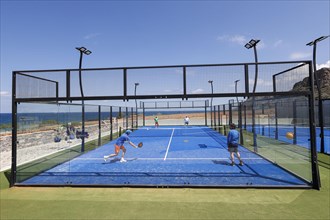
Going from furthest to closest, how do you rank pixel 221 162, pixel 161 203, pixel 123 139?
pixel 123 139 < pixel 221 162 < pixel 161 203

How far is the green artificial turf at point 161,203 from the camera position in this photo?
5.11 meters

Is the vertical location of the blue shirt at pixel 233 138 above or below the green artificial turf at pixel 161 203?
above

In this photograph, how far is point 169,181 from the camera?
740 centimetres

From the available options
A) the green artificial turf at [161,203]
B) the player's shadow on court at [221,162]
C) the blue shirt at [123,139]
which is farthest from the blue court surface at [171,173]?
the blue shirt at [123,139]

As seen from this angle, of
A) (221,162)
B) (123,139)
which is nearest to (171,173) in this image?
(221,162)

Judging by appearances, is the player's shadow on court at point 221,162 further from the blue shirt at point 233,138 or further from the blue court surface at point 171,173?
the blue shirt at point 233,138

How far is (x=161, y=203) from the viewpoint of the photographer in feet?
18.9

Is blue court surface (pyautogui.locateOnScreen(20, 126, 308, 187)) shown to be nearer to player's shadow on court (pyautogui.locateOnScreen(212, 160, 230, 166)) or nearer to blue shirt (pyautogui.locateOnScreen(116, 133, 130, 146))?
player's shadow on court (pyautogui.locateOnScreen(212, 160, 230, 166))

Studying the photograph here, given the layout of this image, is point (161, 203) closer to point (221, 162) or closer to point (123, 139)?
point (123, 139)

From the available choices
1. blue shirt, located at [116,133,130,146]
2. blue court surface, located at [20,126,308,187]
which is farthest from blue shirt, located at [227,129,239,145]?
blue shirt, located at [116,133,130,146]

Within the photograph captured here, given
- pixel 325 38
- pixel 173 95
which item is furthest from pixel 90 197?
pixel 325 38

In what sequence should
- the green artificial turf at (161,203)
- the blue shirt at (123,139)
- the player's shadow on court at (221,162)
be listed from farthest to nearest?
the blue shirt at (123,139) → the player's shadow on court at (221,162) → the green artificial turf at (161,203)

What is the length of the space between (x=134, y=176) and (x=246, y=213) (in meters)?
4.28

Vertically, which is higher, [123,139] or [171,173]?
[123,139]
